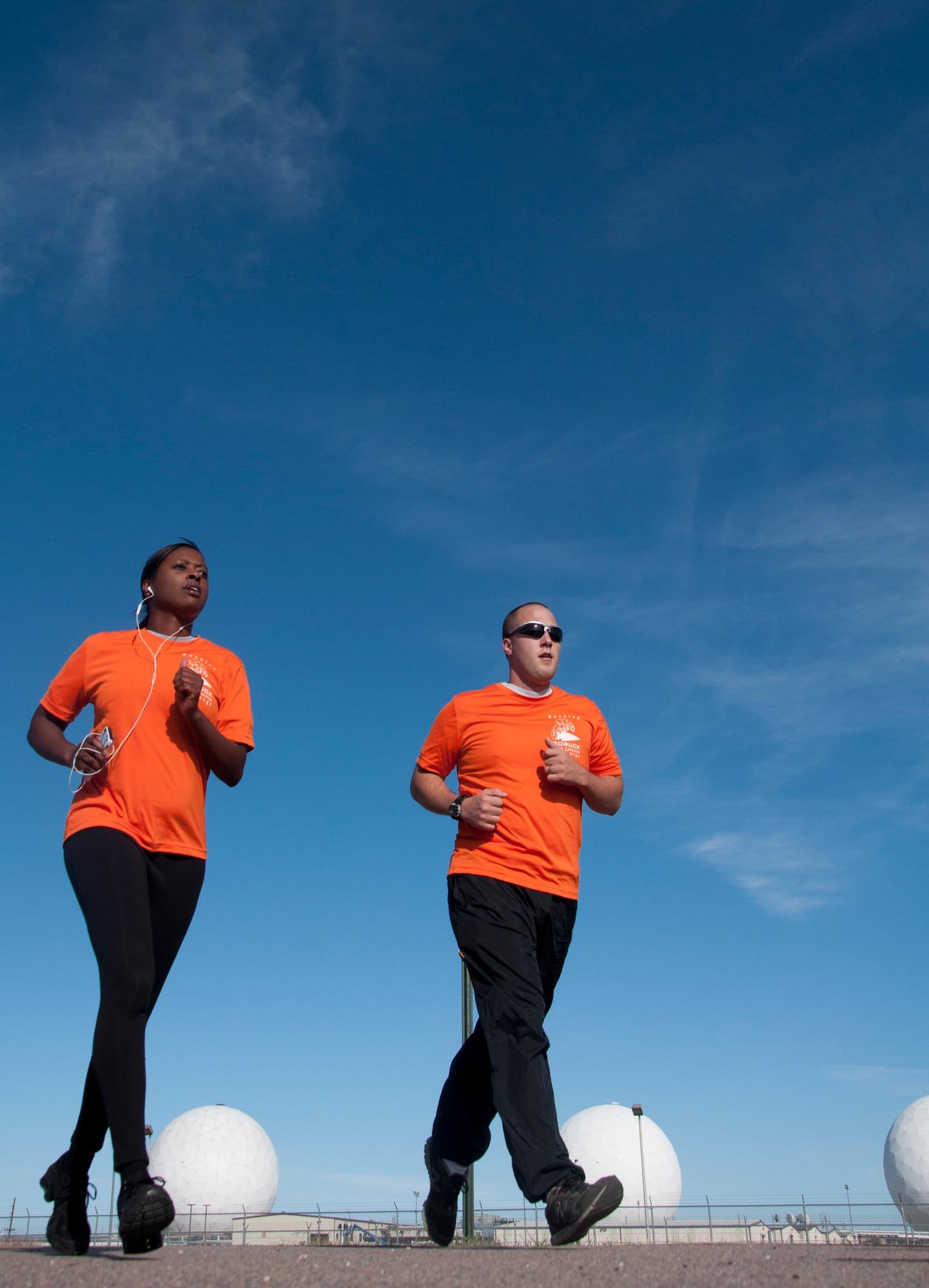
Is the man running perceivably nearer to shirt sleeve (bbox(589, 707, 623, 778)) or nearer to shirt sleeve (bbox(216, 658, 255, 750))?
shirt sleeve (bbox(589, 707, 623, 778))

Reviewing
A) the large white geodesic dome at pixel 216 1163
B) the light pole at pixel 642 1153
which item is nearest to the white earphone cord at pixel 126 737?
→ the light pole at pixel 642 1153

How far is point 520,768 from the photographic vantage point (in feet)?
14.1

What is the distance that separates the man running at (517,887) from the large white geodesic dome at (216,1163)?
92.9 ft

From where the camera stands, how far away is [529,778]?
168 inches

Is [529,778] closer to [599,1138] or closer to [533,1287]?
[533,1287]

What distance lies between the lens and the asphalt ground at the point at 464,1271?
235 cm

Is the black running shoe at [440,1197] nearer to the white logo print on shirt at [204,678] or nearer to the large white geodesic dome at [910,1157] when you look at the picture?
the white logo print on shirt at [204,678]

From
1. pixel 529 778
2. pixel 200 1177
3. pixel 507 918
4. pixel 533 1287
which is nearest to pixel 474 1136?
pixel 507 918

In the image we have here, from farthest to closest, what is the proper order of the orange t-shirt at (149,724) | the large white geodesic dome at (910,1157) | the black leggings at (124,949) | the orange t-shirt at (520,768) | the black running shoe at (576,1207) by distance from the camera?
1. the large white geodesic dome at (910,1157)
2. the orange t-shirt at (520,768)
3. the orange t-shirt at (149,724)
4. the black leggings at (124,949)
5. the black running shoe at (576,1207)

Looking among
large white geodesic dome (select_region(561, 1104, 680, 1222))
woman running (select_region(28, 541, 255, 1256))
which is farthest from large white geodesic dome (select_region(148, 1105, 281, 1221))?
woman running (select_region(28, 541, 255, 1256))

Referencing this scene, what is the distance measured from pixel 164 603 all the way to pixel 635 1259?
9.73 feet

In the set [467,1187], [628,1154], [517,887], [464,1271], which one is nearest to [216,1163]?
[628,1154]

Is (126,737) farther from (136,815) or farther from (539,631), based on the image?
(539,631)

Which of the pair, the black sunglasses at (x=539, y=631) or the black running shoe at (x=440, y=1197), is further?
the black sunglasses at (x=539, y=631)
